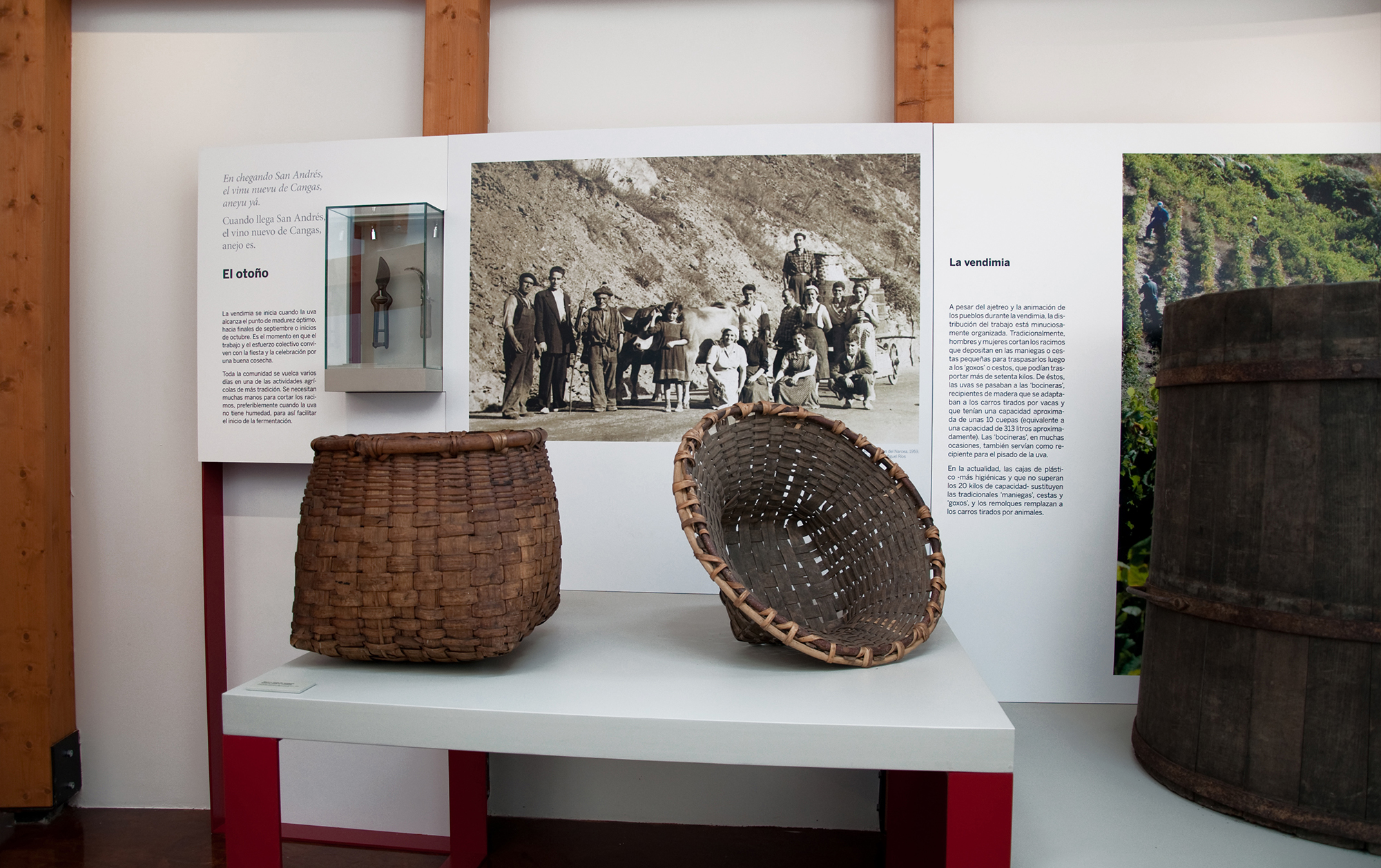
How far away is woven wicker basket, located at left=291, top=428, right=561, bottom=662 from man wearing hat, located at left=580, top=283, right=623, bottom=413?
0.79m

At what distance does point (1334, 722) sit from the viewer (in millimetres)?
1199

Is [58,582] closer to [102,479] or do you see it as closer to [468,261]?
[102,479]

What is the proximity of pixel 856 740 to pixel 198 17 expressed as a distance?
9.27 ft

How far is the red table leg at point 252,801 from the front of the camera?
120cm

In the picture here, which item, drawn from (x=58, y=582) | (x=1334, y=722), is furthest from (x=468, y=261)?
(x=1334, y=722)

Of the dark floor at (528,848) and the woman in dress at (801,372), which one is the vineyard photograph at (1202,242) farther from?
the dark floor at (528,848)

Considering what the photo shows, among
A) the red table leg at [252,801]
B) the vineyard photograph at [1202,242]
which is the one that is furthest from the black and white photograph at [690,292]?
the red table leg at [252,801]

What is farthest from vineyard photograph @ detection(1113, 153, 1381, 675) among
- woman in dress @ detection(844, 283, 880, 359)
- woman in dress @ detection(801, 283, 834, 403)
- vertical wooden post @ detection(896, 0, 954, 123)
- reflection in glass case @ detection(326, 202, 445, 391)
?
reflection in glass case @ detection(326, 202, 445, 391)

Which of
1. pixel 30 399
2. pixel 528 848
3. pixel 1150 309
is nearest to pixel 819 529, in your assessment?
pixel 1150 309

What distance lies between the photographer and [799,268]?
6.71 ft

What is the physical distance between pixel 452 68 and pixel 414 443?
1.45 meters

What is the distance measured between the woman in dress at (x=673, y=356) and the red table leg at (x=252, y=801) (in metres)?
1.20

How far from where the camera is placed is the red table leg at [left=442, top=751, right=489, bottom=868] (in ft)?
6.61

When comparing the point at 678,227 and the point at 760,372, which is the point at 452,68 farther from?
the point at 760,372
